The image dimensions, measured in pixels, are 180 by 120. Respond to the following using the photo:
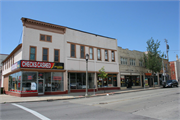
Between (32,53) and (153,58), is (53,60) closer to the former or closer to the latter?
(32,53)

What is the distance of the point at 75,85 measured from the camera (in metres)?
22.3

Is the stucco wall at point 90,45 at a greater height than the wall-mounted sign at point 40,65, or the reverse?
the stucco wall at point 90,45

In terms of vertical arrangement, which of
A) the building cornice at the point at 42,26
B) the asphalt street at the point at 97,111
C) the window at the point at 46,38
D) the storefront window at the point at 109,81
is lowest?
the asphalt street at the point at 97,111

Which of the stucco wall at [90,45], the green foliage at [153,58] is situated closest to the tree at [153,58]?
the green foliage at [153,58]

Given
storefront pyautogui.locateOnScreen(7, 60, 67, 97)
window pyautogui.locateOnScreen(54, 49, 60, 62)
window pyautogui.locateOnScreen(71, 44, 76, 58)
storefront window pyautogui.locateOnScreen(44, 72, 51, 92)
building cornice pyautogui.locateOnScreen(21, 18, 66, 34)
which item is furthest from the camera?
window pyautogui.locateOnScreen(71, 44, 76, 58)

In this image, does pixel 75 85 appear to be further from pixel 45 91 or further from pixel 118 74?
pixel 118 74

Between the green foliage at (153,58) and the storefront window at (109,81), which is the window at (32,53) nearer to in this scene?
the storefront window at (109,81)

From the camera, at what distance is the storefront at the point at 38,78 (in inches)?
706

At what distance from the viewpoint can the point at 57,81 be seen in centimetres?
2042

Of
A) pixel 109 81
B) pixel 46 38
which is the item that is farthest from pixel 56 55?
pixel 109 81

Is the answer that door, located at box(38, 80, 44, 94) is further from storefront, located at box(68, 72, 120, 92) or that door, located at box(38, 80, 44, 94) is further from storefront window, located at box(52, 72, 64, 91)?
storefront, located at box(68, 72, 120, 92)

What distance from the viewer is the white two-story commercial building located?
18406 millimetres

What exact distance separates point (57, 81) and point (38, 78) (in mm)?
2480

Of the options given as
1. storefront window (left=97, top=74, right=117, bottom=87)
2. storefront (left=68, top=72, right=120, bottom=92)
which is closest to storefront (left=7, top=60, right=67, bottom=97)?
storefront (left=68, top=72, right=120, bottom=92)
